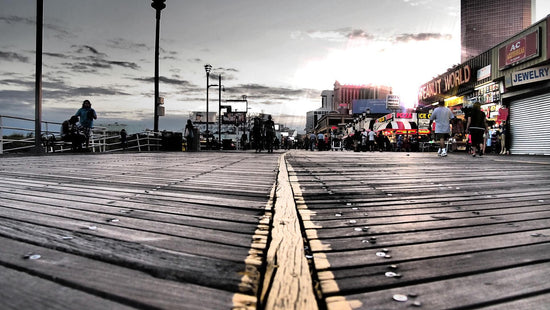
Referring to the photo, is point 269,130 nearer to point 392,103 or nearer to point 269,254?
point 269,254

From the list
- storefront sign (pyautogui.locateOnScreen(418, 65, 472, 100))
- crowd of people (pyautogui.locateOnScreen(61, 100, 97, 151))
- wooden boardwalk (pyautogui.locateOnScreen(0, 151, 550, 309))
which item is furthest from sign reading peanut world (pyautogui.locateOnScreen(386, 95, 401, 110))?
wooden boardwalk (pyautogui.locateOnScreen(0, 151, 550, 309))

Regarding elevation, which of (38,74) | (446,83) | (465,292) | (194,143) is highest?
(446,83)

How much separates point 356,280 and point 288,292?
0.27 metres

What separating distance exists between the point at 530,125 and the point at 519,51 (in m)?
3.72

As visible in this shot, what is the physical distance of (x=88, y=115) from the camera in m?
13.7

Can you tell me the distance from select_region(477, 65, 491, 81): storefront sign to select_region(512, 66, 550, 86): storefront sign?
8.29 feet

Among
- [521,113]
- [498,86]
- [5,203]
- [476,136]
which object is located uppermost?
[498,86]

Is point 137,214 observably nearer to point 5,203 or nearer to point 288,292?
point 5,203

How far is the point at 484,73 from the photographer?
20.6 metres

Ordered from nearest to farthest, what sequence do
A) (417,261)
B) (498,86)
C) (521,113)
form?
(417,261) → (521,113) → (498,86)

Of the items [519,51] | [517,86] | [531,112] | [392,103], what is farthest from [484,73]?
[392,103]

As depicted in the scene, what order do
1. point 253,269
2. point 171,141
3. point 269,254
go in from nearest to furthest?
point 253,269 < point 269,254 < point 171,141

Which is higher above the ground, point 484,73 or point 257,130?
point 484,73

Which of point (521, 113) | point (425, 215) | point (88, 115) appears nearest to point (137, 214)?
point (425, 215)
